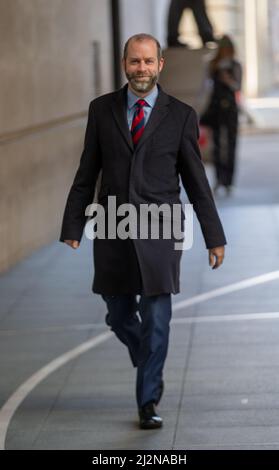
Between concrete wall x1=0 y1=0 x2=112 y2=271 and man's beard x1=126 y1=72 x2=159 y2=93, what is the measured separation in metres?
5.49

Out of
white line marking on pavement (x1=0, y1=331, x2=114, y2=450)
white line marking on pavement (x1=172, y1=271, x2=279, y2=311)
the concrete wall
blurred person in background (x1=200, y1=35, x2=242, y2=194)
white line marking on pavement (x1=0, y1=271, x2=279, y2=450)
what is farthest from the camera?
blurred person in background (x1=200, y1=35, x2=242, y2=194)

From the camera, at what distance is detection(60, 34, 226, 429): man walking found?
623 cm

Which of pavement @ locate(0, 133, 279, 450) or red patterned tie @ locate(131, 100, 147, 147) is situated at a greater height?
red patterned tie @ locate(131, 100, 147, 147)

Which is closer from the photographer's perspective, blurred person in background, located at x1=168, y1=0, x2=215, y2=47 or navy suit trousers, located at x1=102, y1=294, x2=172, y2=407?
navy suit trousers, located at x1=102, y1=294, x2=172, y2=407

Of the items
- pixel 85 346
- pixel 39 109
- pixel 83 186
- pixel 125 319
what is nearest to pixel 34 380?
pixel 85 346

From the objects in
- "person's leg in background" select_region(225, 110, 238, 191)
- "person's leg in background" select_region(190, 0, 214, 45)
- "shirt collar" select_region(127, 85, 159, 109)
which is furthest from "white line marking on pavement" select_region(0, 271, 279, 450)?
"person's leg in background" select_region(190, 0, 214, 45)

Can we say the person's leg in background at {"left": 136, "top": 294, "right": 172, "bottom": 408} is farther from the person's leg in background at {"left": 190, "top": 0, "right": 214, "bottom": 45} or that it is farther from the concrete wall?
the person's leg in background at {"left": 190, "top": 0, "right": 214, "bottom": 45}

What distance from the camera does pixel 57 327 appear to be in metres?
9.04

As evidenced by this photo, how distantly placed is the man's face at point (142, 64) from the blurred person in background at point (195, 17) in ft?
57.9

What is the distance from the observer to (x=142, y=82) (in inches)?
242

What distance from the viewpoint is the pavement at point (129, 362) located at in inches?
249

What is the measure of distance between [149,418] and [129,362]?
5.17 feet

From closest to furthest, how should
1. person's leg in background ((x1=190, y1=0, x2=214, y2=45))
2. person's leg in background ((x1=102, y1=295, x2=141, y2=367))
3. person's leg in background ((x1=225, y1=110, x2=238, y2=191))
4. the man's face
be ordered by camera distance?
the man's face
person's leg in background ((x1=102, y1=295, x2=141, y2=367))
person's leg in background ((x1=225, y1=110, x2=238, y2=191))
person's leg in background ((x1=190, y1=0, x2=214, y2=45))

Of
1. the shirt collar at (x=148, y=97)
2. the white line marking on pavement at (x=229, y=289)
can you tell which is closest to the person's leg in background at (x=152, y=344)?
the shirt collar at (x=148, y=97)
